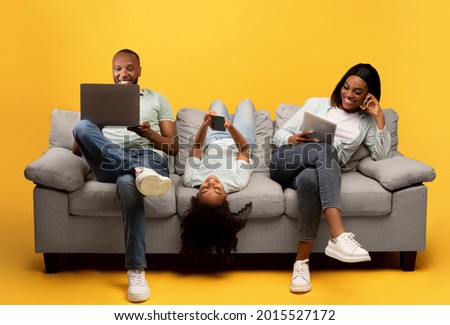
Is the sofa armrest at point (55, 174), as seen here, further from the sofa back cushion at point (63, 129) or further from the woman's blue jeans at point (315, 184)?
the woman's blue jeans at point (315, 184)

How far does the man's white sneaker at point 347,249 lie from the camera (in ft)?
11.7

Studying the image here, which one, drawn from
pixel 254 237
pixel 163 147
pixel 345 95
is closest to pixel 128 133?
pixel 163 147

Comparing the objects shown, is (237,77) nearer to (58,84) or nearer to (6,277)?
(58,84)

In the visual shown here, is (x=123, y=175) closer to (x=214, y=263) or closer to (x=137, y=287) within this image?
(x=137, y=287)

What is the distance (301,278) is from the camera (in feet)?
12.1

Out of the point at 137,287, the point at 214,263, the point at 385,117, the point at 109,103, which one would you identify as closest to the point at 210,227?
the point at 214,263

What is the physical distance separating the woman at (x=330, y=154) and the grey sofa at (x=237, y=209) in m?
0.14

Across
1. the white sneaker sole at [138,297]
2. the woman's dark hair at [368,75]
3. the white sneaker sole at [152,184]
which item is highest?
the woman's dark hair at [368,75]

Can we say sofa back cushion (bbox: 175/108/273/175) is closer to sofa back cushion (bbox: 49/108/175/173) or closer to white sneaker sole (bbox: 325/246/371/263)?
sofa back cushion (bbox: 49/108/175/173)

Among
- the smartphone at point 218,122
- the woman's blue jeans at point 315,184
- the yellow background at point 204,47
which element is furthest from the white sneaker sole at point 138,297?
the yellow background at point 204,47

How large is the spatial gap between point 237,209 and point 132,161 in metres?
0.58

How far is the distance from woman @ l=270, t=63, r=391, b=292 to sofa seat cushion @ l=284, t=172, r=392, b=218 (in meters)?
0.10

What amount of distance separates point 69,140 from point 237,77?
1387 mm

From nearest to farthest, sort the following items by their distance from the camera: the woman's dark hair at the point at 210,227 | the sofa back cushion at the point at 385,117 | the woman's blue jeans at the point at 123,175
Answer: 1. the woman's blue jeans at the point at 123,175
2. the woman's dark hair at the point at 210,227
3. the sofa back cushion at the point at 385,117
